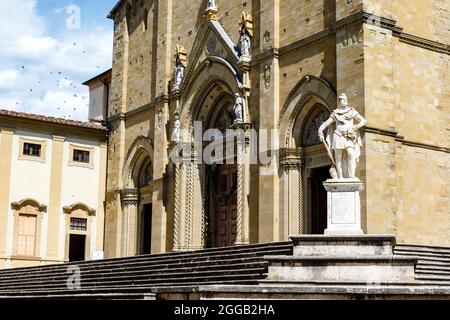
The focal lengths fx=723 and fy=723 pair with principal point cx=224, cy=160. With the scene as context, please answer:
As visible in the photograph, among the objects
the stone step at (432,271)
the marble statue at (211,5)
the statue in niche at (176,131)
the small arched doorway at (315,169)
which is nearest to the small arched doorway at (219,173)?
the statue in niche at (176,131)

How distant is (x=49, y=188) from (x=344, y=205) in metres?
21.3

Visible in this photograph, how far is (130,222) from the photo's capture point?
1326 inches

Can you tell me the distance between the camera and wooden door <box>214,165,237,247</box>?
90.5 feet

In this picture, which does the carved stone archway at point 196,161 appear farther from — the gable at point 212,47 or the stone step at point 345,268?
the stone step at point 345,268

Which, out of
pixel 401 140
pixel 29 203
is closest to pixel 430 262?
pixel 401 140

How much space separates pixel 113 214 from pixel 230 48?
11436 mm

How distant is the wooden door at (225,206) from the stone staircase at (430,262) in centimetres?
961

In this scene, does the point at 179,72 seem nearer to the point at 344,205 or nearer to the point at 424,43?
the point at 424,43

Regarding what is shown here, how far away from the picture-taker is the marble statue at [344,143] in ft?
54.2

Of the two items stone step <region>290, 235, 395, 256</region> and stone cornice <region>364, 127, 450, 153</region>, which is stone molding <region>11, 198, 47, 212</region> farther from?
stone step <region>290, 235, 395, 256</region>

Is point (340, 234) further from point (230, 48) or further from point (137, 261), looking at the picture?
point (230, 48)

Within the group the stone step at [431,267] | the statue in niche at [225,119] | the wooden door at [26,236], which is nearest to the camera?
the stone step at [431,267]
